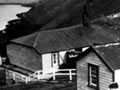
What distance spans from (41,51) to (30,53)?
6.99 ft

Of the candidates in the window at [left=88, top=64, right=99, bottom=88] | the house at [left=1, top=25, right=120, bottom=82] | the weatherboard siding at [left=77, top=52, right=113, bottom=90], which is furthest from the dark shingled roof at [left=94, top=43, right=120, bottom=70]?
the house at [left=1, top=25, right=120, bottom=82]

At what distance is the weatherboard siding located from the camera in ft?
71.7

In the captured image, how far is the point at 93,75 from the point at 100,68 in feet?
2.77

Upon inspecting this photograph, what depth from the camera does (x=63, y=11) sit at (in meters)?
88.2

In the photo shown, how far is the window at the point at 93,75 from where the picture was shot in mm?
22641

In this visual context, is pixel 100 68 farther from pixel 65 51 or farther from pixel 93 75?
pixel 65 51

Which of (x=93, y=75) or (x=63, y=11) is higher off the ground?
(x=63, y=11)

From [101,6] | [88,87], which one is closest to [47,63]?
[88,87]

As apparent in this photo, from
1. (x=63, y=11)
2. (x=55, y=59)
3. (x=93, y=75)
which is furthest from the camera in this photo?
(x=63, y=11)

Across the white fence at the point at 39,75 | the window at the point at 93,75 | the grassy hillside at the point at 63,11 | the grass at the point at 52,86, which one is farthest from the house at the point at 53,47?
the grassy hillside at the point at 63,11

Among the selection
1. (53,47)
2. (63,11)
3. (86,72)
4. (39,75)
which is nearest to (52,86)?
(39,75)

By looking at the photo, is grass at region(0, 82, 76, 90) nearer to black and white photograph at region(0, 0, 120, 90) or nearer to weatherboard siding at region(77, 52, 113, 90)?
black and white photograph at region(0, 0, 120, 90)

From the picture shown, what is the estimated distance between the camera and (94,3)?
83688 millimetres

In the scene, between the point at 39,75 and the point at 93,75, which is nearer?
the point at 93,75
